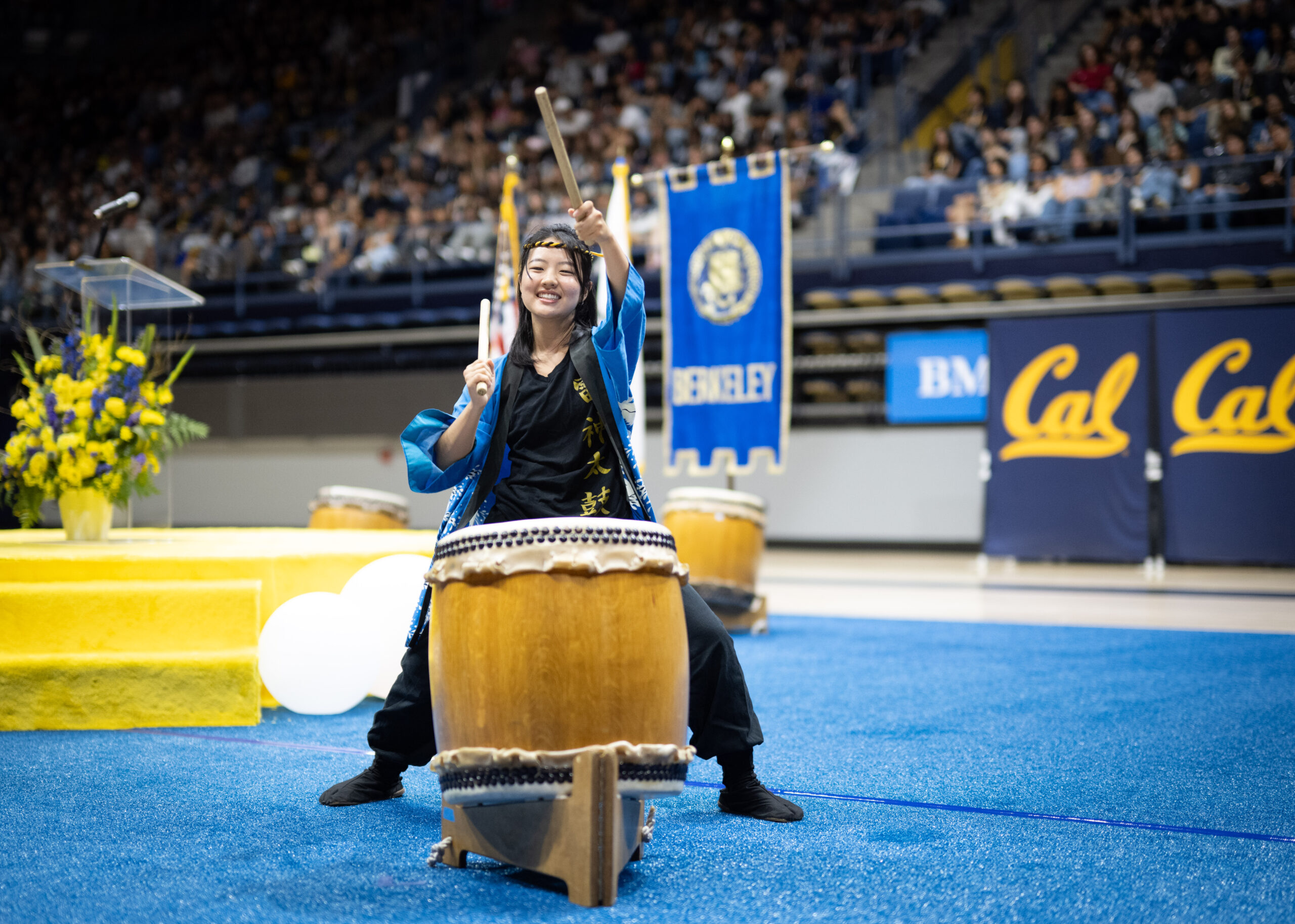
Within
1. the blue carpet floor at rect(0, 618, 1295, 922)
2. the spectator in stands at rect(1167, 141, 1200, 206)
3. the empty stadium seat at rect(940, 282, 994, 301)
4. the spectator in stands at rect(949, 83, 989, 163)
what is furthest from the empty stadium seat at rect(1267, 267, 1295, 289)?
the blue carpet floor at rect(0, 618, 1295, 922)

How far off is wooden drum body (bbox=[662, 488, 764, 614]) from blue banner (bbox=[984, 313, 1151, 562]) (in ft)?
12.9

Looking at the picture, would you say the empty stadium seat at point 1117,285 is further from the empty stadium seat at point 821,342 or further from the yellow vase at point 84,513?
the yellow vase at point 84,513

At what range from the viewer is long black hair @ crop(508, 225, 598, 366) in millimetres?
2449

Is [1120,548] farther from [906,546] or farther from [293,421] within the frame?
[293,421]

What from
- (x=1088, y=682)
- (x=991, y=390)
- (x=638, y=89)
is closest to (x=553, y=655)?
(x=1088, y=682)

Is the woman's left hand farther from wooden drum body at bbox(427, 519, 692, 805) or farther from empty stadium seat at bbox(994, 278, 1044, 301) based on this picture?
empty stadium seat at bbox(994, 278, 1044, 301)

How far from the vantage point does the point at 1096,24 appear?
12.5m

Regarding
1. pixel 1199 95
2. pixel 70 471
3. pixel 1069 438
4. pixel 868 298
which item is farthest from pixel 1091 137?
pixel 70 471

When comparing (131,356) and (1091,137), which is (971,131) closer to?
(1091,137)

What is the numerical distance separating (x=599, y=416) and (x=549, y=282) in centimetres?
30

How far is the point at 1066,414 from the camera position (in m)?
9.20

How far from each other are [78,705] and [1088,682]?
3.64m

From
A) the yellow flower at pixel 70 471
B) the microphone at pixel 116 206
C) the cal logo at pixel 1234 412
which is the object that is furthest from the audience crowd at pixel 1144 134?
the yellow flower at pixel 70 471

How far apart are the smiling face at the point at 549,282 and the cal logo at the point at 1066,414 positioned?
7529 mm
